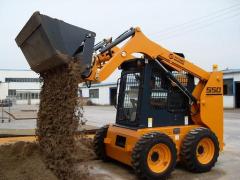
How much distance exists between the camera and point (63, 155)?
6.00m

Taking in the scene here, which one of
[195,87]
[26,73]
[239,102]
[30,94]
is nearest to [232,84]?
[239,102]

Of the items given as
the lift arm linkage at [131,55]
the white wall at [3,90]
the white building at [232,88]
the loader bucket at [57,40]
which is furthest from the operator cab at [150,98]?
the white wall at [3,90]

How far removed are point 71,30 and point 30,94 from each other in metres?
65.8

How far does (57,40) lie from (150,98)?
7.98ft

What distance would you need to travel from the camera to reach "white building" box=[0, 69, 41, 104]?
69.0 meters

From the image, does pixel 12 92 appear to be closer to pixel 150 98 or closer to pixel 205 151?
pixel 150 98

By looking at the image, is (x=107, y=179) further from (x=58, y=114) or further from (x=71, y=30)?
(x=71, y=30)

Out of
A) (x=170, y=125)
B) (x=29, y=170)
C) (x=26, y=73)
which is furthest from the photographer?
(x=26, y=73)

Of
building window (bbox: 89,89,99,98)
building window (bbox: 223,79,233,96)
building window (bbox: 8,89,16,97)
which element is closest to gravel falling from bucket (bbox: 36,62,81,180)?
building window (bbox: 223,79,233,96)

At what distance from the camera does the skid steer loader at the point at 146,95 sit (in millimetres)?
6000

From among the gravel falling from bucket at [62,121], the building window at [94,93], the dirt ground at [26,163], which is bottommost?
the dirt ground at [26,163]

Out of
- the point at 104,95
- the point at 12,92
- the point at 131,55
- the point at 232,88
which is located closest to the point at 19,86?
the point at 12,92

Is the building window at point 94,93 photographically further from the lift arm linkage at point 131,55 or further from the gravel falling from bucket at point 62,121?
the gravel falling from bucket at point 62,121

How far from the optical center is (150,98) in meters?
7.33
